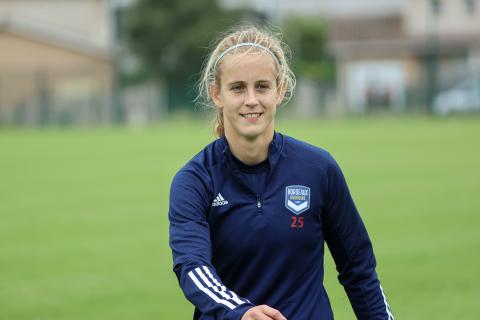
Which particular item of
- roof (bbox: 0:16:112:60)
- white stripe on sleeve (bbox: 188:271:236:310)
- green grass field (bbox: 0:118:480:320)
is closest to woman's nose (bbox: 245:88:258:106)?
white stripe on sleeve (bbox: 188:271:236:310)

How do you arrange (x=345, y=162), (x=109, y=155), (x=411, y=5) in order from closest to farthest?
(x=345, y=162)
(x=109, y=155)
(x=411, y=5)

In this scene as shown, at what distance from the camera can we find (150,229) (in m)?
12.7

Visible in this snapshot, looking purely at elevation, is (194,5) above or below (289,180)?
above

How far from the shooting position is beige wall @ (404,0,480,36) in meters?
42.5

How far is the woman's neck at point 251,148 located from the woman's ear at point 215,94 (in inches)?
5.6

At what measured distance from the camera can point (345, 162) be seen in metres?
21.0

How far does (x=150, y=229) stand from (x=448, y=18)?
3431 centimetres

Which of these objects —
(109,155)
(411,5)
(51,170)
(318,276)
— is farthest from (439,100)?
(318,276)

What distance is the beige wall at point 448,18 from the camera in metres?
42.5

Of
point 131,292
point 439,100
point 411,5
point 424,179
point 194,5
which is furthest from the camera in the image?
point 194,5

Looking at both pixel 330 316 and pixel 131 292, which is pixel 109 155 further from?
pixel 330 316

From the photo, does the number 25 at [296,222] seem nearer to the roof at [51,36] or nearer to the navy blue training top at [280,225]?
the navy blue training top at [280,225]

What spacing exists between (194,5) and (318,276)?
5668cm

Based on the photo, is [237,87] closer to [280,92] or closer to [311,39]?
[280,92]
